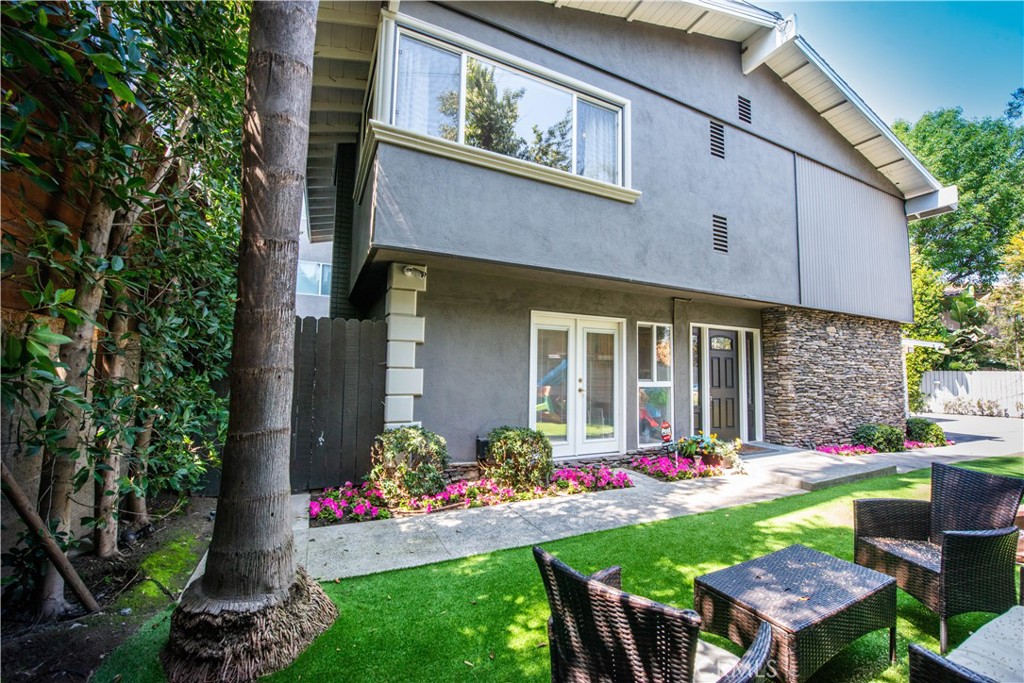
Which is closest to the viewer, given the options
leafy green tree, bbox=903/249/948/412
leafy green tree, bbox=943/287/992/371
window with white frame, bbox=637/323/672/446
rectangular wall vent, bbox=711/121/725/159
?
window with white frame, bbox=637/323/672/446

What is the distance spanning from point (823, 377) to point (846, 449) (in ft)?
5.31

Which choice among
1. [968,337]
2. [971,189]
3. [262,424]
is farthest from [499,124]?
[968,337]

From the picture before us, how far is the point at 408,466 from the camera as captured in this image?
539 cm

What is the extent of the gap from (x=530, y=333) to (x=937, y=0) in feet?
25.4

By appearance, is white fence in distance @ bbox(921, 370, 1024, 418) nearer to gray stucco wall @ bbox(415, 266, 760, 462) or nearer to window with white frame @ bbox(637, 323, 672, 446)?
window with white frame @ bbox(637, 323, 672, 446)

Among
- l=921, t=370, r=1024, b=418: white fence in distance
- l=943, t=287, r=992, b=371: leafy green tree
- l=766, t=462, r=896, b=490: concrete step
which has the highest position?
l=943, t=287, r=992, b=371: leafy green tree

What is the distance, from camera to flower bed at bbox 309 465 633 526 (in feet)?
15.9

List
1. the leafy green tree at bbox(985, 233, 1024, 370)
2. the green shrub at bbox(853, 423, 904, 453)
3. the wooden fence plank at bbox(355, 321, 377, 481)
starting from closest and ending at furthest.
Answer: the wooden fence plank at bbox(355, 321, 377, 481) → the green shrub at bbox(853, 423, 904, 453) → the leafy green tree at bbox(985, 233, 1024, 370)

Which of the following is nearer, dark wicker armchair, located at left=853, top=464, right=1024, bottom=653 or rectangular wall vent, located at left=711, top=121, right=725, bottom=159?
dark wicker armchair, located at left=853, top=464, right=1024, bottom=653

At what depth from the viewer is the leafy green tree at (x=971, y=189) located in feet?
51.5

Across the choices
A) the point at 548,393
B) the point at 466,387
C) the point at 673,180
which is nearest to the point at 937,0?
the point at 673,180

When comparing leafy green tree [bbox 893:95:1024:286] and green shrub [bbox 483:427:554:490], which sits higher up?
leafy green tree [bbox 893:95:1024:286]

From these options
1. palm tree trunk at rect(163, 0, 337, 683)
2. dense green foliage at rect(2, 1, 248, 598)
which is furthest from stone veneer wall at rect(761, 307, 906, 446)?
dense green foliage at rect(2, 1, 248, 598)

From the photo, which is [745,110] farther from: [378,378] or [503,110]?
A: [378,378]
